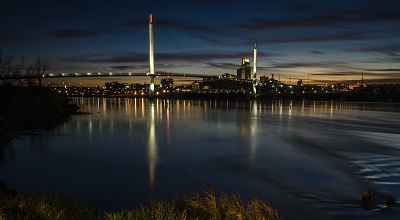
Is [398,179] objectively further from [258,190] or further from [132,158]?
[132,158]

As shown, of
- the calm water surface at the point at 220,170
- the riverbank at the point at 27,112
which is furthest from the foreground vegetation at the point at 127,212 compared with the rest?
the riverbank at the point at 27,112

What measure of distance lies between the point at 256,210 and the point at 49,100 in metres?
31.1

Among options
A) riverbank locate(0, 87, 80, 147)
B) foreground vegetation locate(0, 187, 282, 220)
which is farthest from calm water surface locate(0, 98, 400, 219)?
riverbank locate(0, 87, 80, 147)

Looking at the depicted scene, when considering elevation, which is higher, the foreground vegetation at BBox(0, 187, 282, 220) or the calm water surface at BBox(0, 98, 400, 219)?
the foreground vegetation at BBox(0, 187, 282, 220)

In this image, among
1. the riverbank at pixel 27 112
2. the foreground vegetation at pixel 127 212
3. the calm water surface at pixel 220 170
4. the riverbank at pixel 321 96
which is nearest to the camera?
the foreground vegetation at pixel 127 212

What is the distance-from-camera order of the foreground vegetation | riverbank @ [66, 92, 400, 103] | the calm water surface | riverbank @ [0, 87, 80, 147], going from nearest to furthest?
the foreground vegetation, the calm water surface, riverbank @ [0, 87, 80, 147], riverbank @ [66, 92, 400, 103]

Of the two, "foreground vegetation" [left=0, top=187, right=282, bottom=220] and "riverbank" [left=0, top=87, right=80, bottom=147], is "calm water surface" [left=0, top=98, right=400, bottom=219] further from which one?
"riverbank" [left=0, top=87, right=80, bottom=147]

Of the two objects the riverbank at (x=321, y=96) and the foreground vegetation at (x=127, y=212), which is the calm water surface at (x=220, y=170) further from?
the riverbank at (x=321, y=96)

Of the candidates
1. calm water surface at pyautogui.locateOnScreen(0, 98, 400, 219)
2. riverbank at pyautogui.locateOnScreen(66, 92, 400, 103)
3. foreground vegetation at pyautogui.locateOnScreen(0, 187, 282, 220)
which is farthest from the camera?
riverbank at pyautogui.locateOnScreen(66, 92, 400, 103)

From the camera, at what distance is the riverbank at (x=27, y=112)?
21.6m

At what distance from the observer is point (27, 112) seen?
87.3 feet

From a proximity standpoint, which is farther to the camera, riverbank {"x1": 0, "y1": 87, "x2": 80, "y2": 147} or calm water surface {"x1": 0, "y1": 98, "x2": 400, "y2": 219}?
riverbank {"x1": 0, "y1": 87, "x2": 80, "y2": 147}

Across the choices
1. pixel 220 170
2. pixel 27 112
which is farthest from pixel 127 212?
pixel 27 112

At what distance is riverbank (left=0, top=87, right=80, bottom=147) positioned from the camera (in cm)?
2159
